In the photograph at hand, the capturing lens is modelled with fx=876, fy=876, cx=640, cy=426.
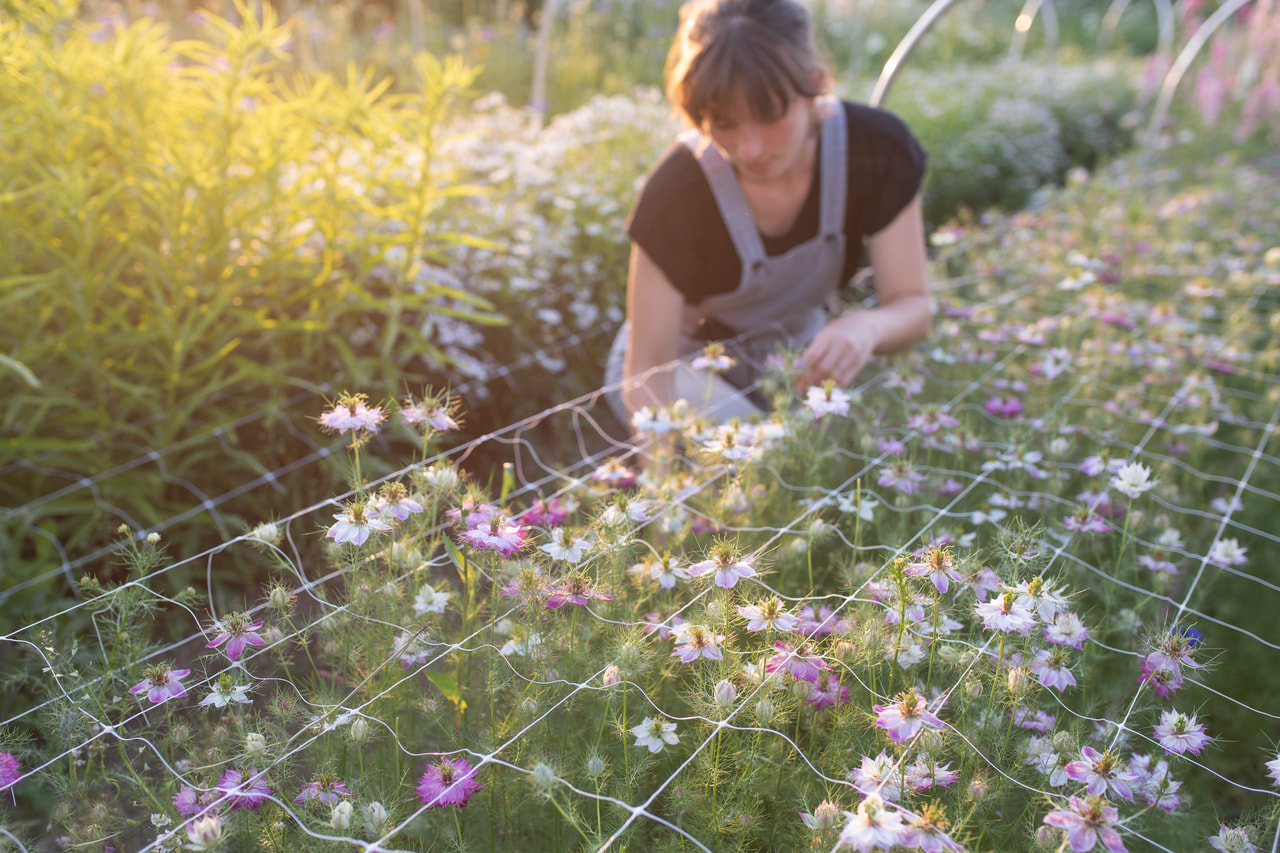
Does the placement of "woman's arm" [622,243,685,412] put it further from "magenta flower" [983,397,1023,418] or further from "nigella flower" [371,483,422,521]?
"nigella flower" [371,483,422,521]

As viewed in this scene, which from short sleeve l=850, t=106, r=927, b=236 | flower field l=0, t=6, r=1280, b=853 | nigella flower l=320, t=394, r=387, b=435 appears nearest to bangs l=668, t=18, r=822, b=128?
short sleeve l=850, t=106, r=927, b=236

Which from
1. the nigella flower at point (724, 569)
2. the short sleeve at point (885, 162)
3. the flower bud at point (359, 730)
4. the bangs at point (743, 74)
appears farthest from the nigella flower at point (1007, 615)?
the short sleeve at point (885, 162)

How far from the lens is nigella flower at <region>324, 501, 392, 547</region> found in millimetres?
897

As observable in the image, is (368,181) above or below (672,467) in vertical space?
above

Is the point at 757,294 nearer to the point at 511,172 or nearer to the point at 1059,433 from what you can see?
the point at 1059,433

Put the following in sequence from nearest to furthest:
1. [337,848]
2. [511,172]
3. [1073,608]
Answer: [337,848]
[1073,608]
[511,172]

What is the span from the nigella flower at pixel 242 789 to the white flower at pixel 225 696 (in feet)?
0.23

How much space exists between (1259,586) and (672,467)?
1.26m

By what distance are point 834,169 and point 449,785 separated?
63.3 inches

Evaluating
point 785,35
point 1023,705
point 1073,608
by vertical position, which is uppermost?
point 785,35

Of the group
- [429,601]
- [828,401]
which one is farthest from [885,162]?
[429,601]

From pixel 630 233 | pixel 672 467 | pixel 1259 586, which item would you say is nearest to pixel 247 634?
pixel 672 467

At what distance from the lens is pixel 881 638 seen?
975 mm

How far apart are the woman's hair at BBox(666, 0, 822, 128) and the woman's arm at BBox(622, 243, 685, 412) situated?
1.16 feet
